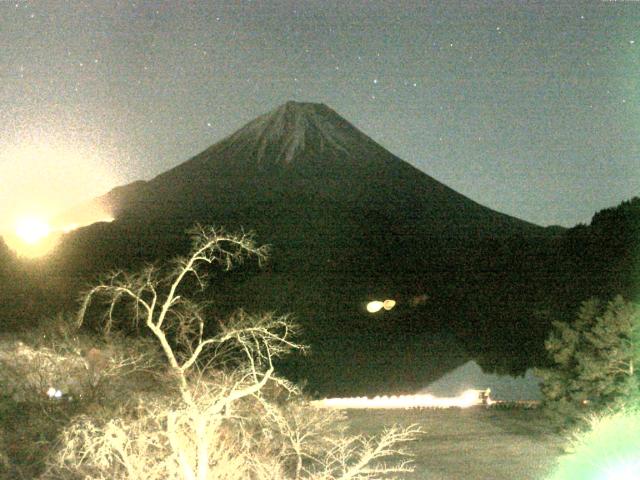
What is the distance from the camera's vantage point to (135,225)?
7294 centimetres

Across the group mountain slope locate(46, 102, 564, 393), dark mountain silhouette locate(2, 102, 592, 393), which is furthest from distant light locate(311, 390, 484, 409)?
mountain slope locate(46, 102, 564, 393)

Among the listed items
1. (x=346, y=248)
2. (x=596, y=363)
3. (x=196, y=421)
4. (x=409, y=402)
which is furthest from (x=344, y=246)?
(x=196, y=421)

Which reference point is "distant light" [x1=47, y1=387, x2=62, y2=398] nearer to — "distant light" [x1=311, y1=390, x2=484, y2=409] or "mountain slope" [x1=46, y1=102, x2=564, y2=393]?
"distant light" [x1=311, y1=390, x2=484, y2=409]

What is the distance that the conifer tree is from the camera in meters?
14.3

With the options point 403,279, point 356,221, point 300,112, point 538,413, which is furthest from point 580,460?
point 300,112

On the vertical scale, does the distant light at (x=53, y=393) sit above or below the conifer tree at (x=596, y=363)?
above

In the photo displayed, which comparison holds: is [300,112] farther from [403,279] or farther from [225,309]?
[225,309]

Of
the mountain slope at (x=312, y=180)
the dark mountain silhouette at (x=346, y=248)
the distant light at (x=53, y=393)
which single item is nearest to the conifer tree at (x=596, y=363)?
the dark mountain silhouette at (x=346, y=248)

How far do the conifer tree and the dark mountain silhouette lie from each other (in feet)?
27.7

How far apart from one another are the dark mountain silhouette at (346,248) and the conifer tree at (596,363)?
8435 millimetres

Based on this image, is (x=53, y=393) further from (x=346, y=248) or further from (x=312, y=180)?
(x=312, y=180)

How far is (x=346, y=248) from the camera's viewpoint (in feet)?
231

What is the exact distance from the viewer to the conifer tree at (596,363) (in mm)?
14273

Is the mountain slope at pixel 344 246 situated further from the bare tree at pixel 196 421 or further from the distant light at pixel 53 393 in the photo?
the bare tree at pixel 196 421
